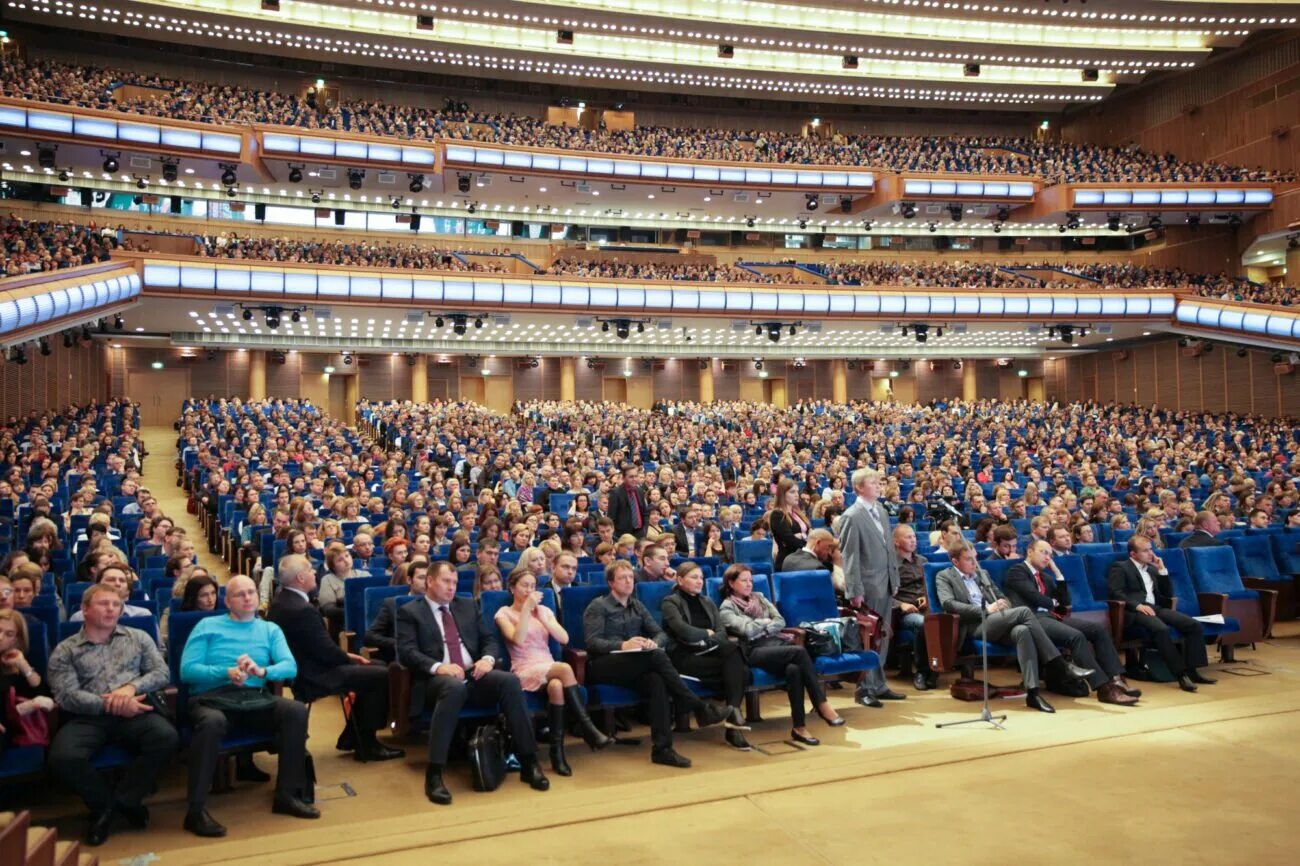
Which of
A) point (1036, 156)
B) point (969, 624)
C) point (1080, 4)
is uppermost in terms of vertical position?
point (1080, 4)

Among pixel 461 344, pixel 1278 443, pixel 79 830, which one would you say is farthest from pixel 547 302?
pixel 79 830

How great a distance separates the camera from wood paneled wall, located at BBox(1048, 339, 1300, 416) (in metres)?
24.6

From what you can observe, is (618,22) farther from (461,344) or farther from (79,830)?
(79,830)

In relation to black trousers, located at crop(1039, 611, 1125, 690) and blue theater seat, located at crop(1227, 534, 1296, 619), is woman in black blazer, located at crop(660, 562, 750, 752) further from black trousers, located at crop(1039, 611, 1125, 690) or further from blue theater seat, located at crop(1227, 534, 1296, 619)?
blue theater seat, located at crop(1227, 534, 1296, 619)

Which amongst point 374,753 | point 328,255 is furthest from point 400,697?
point 328,255

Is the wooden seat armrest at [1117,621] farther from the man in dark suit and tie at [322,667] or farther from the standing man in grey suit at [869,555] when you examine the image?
the man in dark suit and tie at [322,667]

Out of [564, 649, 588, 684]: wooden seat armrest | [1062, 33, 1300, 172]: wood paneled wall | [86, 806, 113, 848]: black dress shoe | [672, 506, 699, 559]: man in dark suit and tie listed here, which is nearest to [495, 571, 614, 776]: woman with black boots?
[564, 649, 588, 684]: wooden seat armrest

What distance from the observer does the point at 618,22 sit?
26.5m

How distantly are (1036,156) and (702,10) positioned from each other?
12.2m

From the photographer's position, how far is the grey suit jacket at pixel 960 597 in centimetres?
557

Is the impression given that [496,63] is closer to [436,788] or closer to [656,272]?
[656,272]

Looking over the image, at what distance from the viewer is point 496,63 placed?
28703 millimetres

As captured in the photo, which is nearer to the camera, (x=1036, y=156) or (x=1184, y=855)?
(x=1184, y=855)

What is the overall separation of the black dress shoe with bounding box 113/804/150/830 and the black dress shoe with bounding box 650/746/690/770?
2.12 meters
